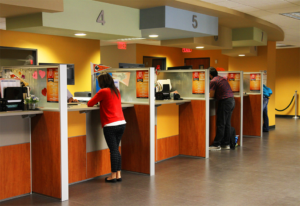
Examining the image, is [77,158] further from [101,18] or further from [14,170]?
[101,18]

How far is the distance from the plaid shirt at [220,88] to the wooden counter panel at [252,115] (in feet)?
6.35

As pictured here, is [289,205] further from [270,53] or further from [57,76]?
[270,53]

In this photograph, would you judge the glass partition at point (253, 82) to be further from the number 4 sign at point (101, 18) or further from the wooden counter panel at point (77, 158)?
the wooden counter panel at point (77, 158)

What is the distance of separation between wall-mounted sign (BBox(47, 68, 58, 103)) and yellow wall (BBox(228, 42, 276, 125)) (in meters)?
7.39

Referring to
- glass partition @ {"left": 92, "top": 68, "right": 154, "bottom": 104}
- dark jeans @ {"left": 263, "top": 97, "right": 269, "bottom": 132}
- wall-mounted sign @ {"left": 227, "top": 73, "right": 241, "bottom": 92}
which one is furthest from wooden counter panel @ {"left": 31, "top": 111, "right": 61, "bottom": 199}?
dark jeans @ {"left": 263, "top": 97, "right": 269, "bottom": 132}

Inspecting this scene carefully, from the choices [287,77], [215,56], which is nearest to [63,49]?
[215,56]

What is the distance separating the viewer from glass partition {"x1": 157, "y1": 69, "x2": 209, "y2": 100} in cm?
602

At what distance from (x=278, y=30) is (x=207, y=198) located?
6.20 m

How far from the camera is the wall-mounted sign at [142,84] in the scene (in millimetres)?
4852

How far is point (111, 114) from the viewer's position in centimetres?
440

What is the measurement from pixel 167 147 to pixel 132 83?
157 centimetres

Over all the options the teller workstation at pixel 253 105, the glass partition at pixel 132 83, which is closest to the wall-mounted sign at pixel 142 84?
the glass partition at pixel 132 83

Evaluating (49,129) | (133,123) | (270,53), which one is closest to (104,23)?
(133,123)

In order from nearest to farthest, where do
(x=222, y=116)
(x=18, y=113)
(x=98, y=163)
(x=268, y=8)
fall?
(x=18, y=113) → (x=98, y=163) → (x=268, y=8) → (x=222, y=116)
